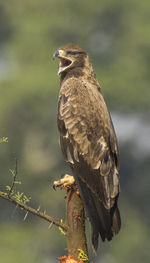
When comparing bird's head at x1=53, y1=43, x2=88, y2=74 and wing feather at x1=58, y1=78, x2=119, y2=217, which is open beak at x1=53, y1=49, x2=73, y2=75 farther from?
wing feather at x1=58, y1=78, x2=119, y2=217

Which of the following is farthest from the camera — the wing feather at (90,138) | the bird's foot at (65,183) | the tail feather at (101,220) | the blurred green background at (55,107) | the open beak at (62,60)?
the blurred green background at (55,107)

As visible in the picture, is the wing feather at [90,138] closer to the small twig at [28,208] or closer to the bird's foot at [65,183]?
the bird's foot at [65,183]

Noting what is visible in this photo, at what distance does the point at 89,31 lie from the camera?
164 ft

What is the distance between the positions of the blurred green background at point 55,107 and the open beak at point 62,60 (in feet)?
83.4

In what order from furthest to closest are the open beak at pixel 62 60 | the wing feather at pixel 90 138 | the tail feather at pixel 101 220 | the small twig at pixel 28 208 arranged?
the open beak at pixel 62 60 → the wing feather at pixel 90 138 → the tail feather at pixel 101 220 → the small twig at pixel 28 208

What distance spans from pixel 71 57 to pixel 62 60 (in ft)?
0.64

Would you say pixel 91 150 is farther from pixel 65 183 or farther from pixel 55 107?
pixel 55 107

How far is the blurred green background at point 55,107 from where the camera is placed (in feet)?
122

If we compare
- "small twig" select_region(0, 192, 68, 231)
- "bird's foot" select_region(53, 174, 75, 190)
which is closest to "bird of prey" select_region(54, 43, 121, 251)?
"bird's foot" select_region(53, 174, 75, 190)

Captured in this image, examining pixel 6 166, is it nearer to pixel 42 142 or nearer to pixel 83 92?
pixel 42 142

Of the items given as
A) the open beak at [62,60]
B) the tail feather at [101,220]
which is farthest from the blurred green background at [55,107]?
the tail feather at [101,220]

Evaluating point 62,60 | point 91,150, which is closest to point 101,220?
point 91,150

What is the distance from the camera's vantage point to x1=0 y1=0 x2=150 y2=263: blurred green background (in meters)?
37.2

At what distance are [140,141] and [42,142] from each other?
613cm
